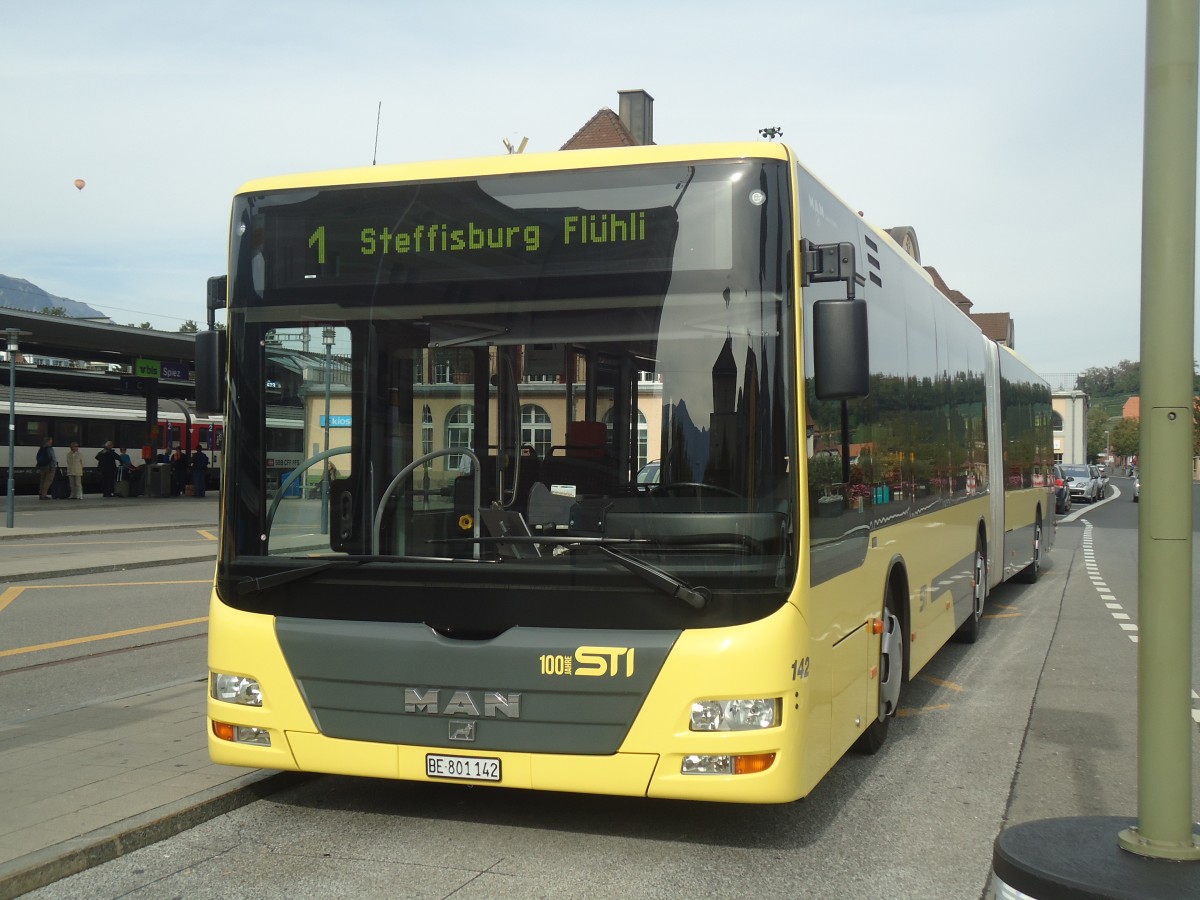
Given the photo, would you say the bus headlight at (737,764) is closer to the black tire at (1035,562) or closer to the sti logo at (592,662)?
the sti logo at (592,662)

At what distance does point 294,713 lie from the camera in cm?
541

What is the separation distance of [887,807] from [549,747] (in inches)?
74.7

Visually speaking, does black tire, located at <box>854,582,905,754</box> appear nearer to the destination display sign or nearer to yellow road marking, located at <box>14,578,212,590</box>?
the destination display sign

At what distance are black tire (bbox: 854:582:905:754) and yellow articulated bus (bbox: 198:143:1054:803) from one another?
3.20ft

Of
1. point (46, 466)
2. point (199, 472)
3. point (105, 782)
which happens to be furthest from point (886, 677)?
point (199, 472)

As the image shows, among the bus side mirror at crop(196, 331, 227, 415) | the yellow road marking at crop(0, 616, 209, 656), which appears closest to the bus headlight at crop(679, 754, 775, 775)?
the bus side mirror at crop(196, 331, 227, 415)

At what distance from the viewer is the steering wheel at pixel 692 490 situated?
509cm

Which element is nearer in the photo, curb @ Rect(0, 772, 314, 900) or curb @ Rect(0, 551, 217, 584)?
curb @ Rect(0, 772, 314, 900)

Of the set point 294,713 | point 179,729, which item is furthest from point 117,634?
point 294,713

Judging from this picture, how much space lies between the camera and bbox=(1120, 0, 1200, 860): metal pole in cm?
400

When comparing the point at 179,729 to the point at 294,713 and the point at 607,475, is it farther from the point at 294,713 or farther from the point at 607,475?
the point at 607,475

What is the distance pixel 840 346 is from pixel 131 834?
3462mm

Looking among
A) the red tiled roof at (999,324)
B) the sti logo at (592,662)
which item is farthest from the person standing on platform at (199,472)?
the red tiled roof at (999,324)

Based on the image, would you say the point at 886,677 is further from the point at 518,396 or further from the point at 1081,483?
the point at 1081,483
